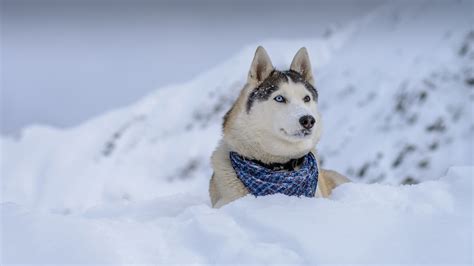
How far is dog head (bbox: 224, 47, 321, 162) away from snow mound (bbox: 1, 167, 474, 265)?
3.08 ft

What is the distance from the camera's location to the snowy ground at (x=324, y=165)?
12.6 ft

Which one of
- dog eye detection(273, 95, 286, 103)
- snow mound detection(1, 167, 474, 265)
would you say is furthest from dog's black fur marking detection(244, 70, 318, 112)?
snow mound detection(1, 167, 474, 265)

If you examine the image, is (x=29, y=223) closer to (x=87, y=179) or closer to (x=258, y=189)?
(x=258, y=189)

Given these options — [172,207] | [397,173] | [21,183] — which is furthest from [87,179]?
[172,207]

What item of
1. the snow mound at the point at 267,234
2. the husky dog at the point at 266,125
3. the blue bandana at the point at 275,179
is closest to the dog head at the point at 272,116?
the husky dog at the point at 266,125

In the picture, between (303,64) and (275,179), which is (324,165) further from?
(275,179)

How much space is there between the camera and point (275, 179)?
564 centimetres

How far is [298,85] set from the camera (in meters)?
5.92

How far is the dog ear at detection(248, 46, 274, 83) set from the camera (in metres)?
6.18

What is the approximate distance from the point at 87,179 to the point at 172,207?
189 feet

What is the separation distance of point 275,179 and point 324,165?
25689 mm

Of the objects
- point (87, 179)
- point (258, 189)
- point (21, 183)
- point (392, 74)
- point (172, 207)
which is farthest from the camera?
point (21, 183)

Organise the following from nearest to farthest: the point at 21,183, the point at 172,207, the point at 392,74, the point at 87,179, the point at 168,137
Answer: the point at 172,207 → the point at 392,74 → the point at 87,179 → the point at 21,183 → the point at 168,137

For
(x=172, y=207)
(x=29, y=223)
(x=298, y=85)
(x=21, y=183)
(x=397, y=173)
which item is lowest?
(x=21, y=183)
